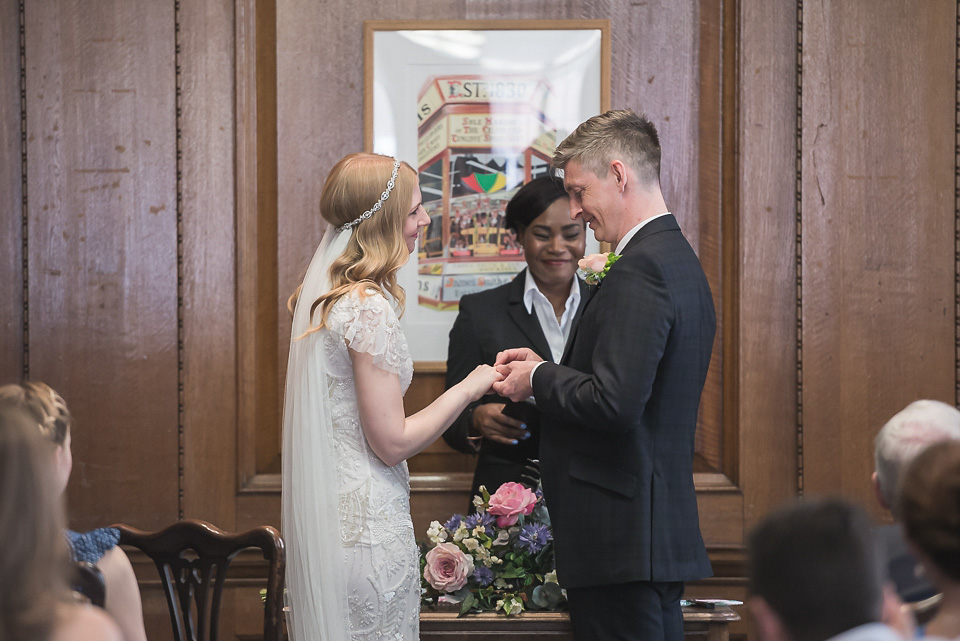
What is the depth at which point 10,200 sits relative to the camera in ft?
12.3

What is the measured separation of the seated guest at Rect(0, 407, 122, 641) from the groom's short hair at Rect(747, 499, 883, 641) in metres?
0.93

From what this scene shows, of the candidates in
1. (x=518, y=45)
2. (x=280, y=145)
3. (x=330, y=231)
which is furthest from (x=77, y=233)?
(x=518, y=45)

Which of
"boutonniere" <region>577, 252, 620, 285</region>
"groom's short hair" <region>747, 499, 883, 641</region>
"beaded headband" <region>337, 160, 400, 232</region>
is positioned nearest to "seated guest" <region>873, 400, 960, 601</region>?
"groom's short hair" <region>747, 499, 883, 641</region>

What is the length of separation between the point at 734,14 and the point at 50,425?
2967 mm

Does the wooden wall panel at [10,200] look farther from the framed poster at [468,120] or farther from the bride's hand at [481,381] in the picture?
the bride's hand at [481,381]

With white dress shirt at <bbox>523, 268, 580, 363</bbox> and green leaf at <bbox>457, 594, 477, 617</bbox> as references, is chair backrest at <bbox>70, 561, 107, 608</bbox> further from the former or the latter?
white dress shirt at <bbox>523, 268, 580, 363</bbox>

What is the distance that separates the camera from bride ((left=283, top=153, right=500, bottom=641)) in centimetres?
247

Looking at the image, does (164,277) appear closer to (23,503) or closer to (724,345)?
(724,345)

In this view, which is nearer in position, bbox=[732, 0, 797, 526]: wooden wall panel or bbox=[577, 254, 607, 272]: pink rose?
bbox=[577, 254, 607, 272]: pink rose

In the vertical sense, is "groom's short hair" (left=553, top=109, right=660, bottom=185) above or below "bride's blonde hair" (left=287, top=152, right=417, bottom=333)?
above

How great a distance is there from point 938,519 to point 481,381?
1.64 meters

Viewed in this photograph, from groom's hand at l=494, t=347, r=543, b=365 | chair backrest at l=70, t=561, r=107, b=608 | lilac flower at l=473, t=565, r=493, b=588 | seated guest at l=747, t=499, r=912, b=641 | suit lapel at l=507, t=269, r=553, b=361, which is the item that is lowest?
lilac flower at l=473, t=565, r=493, b=588

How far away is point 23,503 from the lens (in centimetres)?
126

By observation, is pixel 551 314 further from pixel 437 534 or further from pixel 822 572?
pixel 822 572
